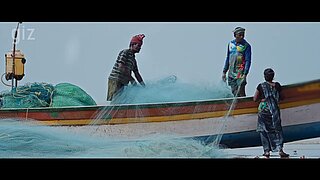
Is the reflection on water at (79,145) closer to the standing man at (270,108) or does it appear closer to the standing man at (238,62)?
the standing man at (270,108)

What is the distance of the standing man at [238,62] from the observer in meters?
3.86

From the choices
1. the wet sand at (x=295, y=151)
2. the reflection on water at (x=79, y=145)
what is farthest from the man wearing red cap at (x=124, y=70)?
the wet sand at (x=295, y=151)

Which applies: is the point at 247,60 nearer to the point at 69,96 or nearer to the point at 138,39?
the point at 138,39

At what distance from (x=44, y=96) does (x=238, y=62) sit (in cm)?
153

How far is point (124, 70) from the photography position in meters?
3.93

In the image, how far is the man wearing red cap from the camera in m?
3.92

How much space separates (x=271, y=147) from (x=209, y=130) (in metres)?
0.49

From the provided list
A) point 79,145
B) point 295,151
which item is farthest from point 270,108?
point 79,145

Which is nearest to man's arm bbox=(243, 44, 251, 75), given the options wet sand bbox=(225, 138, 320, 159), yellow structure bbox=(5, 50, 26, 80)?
wet sand bbox=(225, 138, 320, 159)
